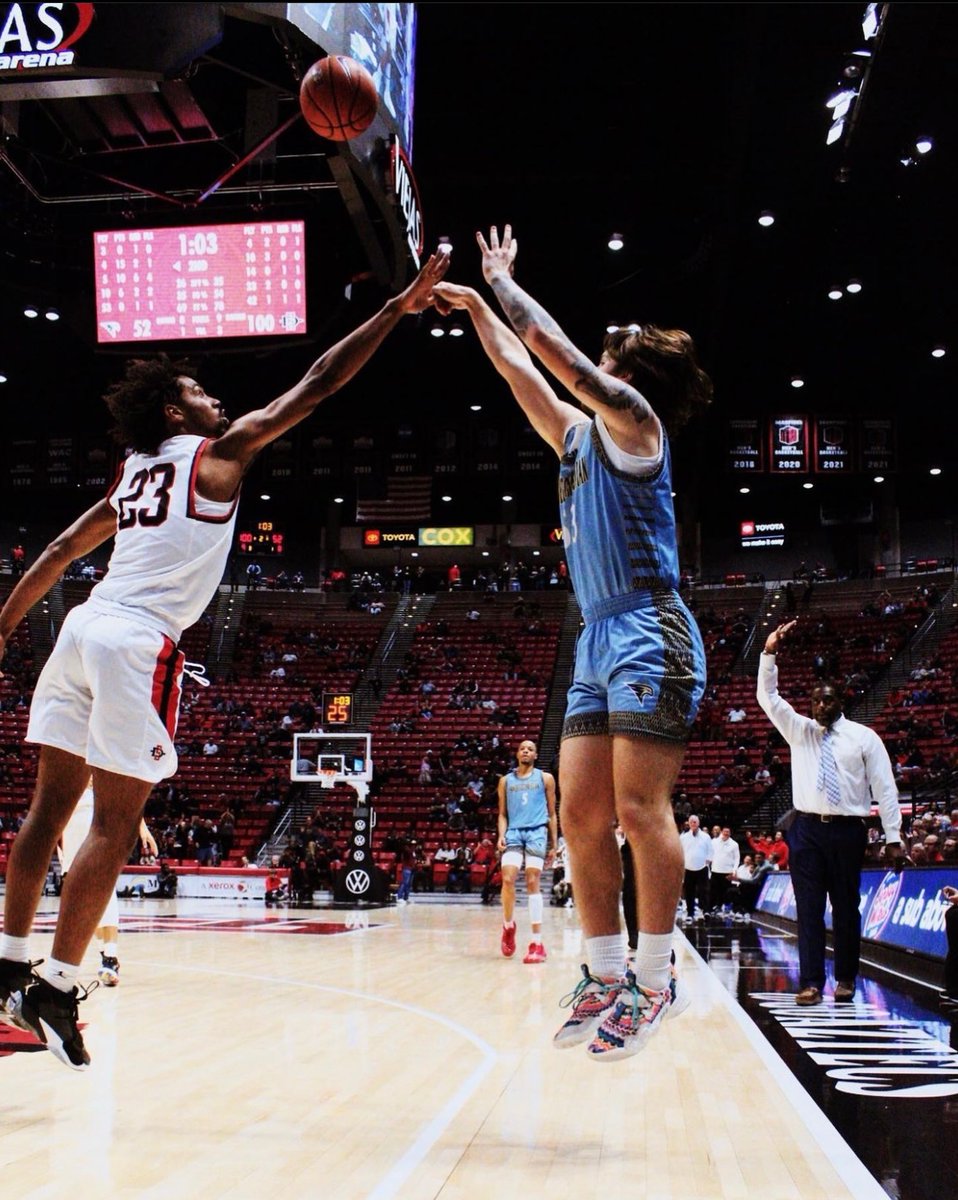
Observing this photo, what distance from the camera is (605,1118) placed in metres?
3.36

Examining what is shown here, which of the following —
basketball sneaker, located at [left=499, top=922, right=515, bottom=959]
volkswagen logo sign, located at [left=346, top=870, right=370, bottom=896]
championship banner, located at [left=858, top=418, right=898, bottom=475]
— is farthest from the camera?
championship banner, located at [left=858, top=418, right=898, bottom=475]

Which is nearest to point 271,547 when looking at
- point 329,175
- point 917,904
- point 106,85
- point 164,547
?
point 329,175

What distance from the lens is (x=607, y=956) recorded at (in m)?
3.27

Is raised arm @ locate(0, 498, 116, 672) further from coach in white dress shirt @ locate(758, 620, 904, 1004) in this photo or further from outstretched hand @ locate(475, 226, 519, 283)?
coach in white dress shirt @ locate(758, 620, 904, 1004)

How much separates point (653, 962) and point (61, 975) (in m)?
1.64

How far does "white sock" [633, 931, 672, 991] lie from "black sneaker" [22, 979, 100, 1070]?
1.52 metres

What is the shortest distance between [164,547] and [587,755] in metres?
1.42

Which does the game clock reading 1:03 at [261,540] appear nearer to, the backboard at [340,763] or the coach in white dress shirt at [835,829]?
the backboard at [340,763]

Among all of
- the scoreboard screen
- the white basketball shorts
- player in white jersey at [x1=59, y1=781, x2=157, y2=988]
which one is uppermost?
the scoreboard screen

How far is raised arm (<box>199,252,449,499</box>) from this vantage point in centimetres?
356

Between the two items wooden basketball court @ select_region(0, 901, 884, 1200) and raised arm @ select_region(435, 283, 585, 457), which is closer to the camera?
wooden basketball court @ select_region(0, 901, 884, 1200)

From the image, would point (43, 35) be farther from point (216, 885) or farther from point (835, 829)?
point (216, 885)

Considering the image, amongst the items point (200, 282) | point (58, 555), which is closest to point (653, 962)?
point (58, 555)

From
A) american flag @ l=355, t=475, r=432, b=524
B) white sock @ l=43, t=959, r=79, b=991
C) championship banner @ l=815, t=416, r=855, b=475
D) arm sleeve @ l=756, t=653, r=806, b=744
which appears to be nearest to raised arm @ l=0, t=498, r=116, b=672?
white sock @ l=43, t=959, r=79, b=991
